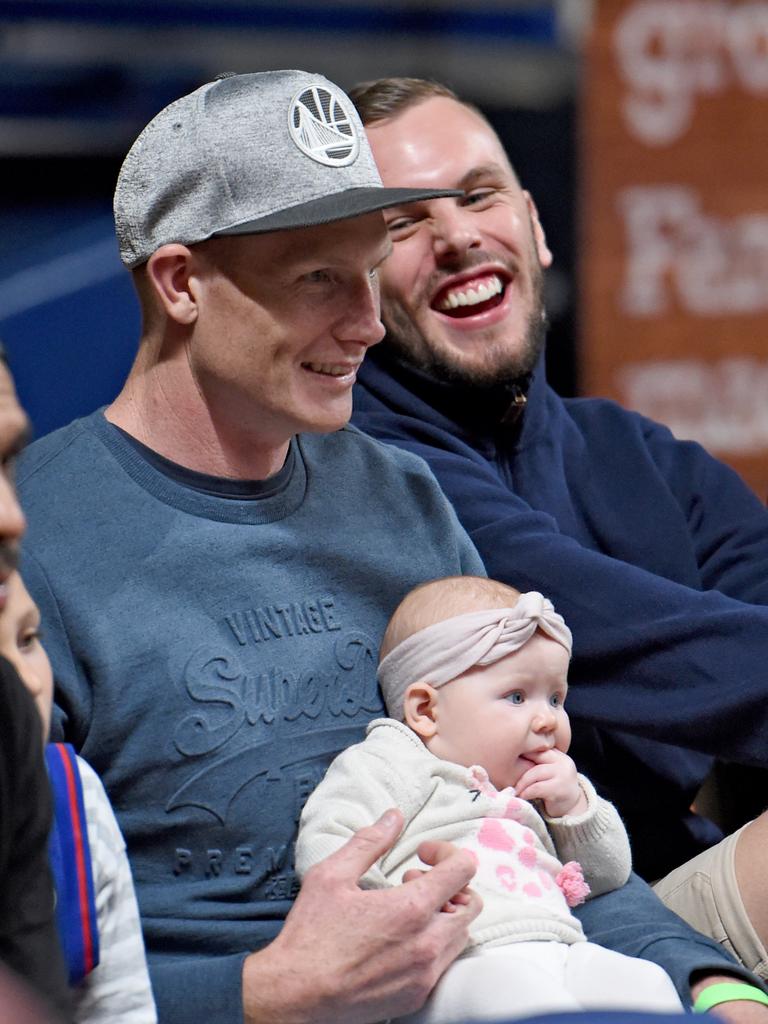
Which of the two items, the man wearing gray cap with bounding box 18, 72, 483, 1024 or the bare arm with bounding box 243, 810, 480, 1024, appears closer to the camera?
the bare arm with bounding box 243, 810, 480, 1024

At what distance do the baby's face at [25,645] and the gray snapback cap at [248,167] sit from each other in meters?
0.54

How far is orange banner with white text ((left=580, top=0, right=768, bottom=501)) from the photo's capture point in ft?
17.1

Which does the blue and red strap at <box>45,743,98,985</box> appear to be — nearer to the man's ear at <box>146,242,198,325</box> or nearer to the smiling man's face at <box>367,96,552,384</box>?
the man's ear at <box>146,242,198,325</box>

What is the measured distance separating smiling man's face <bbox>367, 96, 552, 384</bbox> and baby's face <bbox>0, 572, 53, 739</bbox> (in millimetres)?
1080

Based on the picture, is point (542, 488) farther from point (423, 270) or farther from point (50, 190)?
point (50, 190)

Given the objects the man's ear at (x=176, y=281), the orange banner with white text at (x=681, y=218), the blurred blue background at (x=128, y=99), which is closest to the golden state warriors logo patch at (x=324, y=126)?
the man's ear at (x=176, y=281)

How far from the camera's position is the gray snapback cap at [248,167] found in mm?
1898

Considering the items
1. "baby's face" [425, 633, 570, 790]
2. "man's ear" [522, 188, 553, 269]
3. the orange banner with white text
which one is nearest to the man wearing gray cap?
"baby's face" [425, 633, 570, 790]

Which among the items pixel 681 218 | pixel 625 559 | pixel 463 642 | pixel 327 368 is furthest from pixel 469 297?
pixel 681 218

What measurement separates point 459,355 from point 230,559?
0.74 metres

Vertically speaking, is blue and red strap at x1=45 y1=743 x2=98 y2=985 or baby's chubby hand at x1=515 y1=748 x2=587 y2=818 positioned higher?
blue and red strap at x1=45 y1=743 x2=98 y2=985

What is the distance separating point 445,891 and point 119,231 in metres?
0.85

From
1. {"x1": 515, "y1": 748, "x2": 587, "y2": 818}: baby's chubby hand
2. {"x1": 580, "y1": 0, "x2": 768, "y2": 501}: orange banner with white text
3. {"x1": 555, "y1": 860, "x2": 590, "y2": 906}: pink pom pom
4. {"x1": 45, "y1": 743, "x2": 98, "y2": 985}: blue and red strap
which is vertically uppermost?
{"x1": 45, "y1": 743, "x2": 98, "y2": 985}: blue and red strap

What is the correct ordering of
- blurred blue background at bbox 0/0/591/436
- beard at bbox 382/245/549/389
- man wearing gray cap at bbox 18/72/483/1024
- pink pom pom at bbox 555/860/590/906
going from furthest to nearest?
blurred blue background at bbox 0/0/591/436
beard at bbox 382/245/549/389
pink pom pom at bbox 555/860/590/906
man wearing gray cap at bbox 18/72/483/1024
